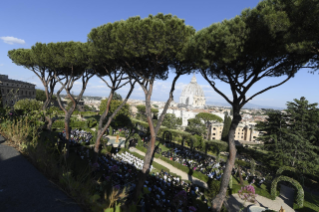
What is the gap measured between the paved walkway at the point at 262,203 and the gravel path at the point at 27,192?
829 cm

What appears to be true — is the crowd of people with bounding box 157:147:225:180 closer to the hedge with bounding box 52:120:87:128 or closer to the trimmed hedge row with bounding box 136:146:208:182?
the trimmed hedge row with bounding box 136:146:208:182

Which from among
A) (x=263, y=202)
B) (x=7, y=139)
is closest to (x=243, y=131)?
(x=263, y=202)

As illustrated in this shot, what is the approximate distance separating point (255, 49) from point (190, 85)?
14006 cm

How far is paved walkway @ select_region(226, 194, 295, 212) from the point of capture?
8.36m

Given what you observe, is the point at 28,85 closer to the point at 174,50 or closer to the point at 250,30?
the point at 174,50

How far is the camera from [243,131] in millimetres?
49562

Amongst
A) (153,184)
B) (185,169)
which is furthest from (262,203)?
(153,184)

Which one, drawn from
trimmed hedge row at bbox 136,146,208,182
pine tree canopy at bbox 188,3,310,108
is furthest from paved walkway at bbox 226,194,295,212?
pine tree canopy at bbox 188,3,310,108

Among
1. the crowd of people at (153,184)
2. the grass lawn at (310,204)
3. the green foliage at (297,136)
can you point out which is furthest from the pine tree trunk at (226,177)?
the green foliage at (297,136)

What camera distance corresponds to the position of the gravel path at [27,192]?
204 centimetres

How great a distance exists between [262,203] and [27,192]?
1080 cm

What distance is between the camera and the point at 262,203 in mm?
9016

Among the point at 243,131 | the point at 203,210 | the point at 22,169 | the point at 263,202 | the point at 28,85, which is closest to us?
the point at 22,169

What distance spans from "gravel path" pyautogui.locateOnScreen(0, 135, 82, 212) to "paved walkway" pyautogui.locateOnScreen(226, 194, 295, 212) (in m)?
8.29
